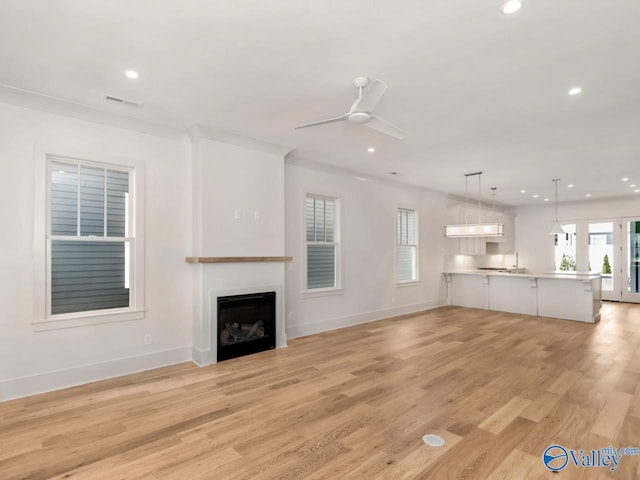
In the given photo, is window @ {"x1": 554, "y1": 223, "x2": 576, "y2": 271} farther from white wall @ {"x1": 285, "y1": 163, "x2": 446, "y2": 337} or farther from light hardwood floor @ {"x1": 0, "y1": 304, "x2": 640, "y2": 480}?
light hardwood floor @ {"x1": 0, "y1": 304, "x2": 640, "y2": 480}

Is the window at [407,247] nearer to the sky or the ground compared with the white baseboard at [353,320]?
nearer to the sky

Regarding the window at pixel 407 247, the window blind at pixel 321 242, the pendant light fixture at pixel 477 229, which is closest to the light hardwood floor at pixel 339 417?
the window blind at pixel 321 242

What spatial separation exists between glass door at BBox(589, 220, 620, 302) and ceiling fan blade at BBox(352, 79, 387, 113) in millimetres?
10012

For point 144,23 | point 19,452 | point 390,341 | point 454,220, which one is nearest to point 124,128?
point 144,23

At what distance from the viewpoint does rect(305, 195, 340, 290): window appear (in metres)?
5.83

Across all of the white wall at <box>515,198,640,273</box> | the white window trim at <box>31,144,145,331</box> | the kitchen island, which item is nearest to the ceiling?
the white window trim at <box>31,144,145,331</box>

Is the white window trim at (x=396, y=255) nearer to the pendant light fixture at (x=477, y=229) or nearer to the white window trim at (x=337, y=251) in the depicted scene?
the pendant light fixture at (x=477, y=229)

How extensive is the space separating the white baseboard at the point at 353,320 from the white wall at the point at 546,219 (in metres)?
4.65

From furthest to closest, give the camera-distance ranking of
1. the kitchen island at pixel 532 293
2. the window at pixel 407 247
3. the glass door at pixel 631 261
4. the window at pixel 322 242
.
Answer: the glass door at pixel 631 261 → the window at pixel 407 247 → the kitchen island at pixel 532 293 → the window at pixel 322 242

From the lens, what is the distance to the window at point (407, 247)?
7511 mm

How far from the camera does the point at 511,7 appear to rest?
2082mm

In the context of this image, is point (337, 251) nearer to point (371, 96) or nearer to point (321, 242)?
point (321, 242)

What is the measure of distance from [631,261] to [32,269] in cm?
1246

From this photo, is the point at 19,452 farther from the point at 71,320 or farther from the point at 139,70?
the point at 139,70
